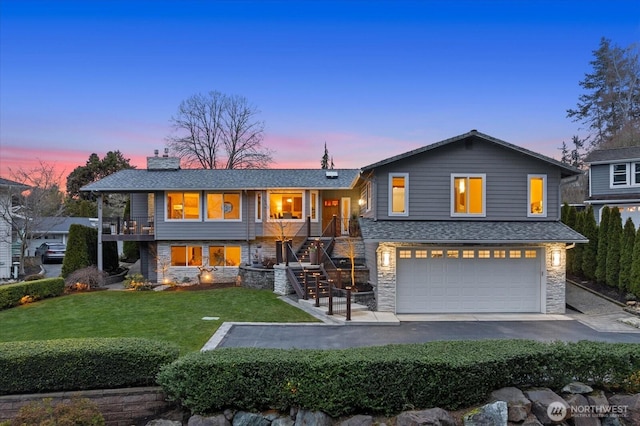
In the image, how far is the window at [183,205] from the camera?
17922 millimetres

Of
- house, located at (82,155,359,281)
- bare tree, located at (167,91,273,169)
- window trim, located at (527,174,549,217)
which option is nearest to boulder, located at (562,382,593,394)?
window trim, located at (527,174,549,217)

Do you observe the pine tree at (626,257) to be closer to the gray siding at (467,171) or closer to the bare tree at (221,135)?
the gray siding at (467,171)

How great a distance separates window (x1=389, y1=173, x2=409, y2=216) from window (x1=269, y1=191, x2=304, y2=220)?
635 centimetres

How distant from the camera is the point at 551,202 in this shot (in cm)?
1331

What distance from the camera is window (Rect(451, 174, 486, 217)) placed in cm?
1325

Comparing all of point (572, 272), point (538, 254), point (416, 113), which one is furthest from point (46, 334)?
point (416, 113)

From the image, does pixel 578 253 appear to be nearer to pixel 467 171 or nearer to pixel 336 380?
pixel 467 171

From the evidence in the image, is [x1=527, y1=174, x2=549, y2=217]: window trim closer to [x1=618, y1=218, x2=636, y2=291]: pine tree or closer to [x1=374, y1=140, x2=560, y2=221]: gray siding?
[x1=374, y1=140, x2=560, y2=221]: gray siding

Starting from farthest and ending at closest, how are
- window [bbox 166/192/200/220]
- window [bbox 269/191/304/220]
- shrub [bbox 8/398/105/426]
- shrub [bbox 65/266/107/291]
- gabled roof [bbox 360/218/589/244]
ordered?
1. window [bbox 269/191/304/220]
2. window [bbox 166/192/200/220]
3. shrub [bbox 65/266/107/291]
4. gabled roof [bbox 360/218/589/244]
5. shrub [bbox 8/398/105/426]

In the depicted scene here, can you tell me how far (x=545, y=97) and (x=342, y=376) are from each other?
2350 centimetres

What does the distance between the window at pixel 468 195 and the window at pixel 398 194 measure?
1.68 meters

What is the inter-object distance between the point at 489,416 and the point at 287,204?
14406mm

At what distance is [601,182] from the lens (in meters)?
22.1

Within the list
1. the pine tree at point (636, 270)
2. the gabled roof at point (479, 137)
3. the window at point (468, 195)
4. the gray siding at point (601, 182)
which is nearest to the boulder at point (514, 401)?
the window at point (468, 195)
